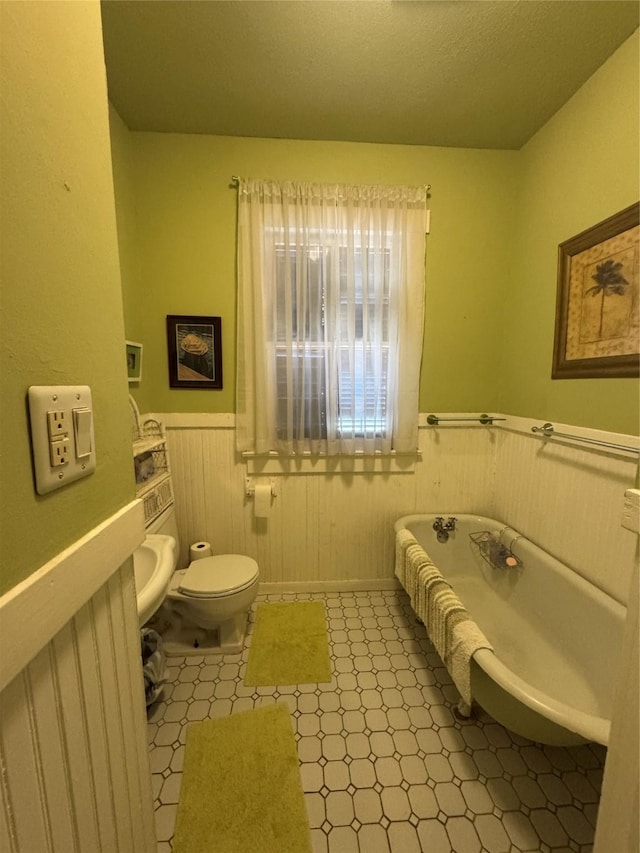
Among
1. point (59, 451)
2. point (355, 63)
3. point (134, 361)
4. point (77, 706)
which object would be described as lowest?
point (77, 706)

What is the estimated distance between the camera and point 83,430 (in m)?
0.51

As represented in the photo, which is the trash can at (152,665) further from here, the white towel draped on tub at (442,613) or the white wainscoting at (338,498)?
the white towel draped on tub at (442,613)

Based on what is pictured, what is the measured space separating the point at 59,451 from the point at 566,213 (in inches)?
86.6

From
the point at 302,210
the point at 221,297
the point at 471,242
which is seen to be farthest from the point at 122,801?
the point at 471,242

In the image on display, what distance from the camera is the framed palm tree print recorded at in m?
1.30

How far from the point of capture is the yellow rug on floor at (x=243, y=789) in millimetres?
1008

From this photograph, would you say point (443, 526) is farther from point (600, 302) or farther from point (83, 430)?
point (83, 430)

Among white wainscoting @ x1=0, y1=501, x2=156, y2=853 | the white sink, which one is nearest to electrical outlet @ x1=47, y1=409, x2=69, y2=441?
white wainscoting @ x1=0, y1=501, x2=156, y2=853

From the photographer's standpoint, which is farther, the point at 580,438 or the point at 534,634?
the point at 534,634

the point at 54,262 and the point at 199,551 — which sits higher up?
the point at 54,262

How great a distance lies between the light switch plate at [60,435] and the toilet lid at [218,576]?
124 cm

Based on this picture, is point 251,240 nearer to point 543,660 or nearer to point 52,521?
point 52,521

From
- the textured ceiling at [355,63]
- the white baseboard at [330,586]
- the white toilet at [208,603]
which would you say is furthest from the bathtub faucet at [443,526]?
the textured ceiling at [355,63]

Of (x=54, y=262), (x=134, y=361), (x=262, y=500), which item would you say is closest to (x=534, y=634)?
(x=262, y=500)
